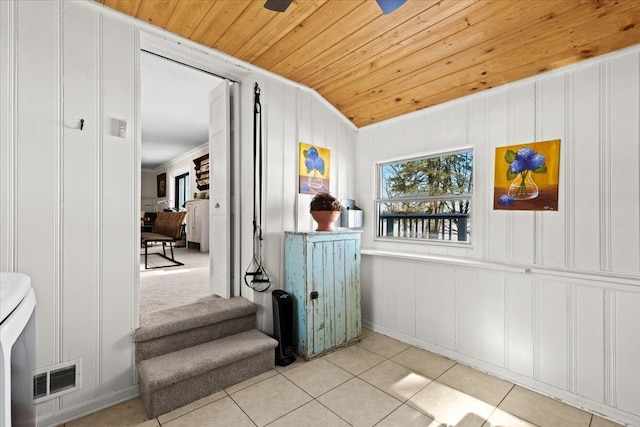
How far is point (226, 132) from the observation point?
2822mm

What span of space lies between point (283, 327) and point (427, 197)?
1903mm

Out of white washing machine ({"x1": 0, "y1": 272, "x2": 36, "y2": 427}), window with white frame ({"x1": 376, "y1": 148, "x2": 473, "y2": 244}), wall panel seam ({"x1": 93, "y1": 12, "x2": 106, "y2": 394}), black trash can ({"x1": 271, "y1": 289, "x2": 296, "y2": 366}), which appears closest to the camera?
white washing machine ({"x1": 0, "y1": 272, "x2": 36, "y2": 427})

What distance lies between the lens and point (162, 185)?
30.2 feet

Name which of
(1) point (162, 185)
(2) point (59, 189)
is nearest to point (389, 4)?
(2) point (59, 189)

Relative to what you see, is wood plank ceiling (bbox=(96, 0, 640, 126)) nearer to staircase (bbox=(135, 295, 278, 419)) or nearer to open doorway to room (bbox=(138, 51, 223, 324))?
open doorway to room (bbox=(138, 51, 223, 324))

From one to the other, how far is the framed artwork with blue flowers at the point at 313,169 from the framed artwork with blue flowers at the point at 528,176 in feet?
5.43

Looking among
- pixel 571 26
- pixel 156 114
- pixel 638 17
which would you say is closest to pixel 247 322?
pixel 571 26

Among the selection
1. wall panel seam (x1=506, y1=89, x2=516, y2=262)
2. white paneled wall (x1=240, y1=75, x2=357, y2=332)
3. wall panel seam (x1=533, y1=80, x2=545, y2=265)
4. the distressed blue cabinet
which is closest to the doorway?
white paneled wall (x1=240, y1=75, x2=357, y2=332)

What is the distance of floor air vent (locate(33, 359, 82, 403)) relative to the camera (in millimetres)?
1740

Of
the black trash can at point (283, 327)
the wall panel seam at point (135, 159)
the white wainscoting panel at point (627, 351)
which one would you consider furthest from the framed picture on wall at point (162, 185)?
the white wainscoting panel at point (627, 351)

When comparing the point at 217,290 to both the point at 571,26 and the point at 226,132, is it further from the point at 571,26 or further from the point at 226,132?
the point at 571,26

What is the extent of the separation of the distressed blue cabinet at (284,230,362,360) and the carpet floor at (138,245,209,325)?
104cm

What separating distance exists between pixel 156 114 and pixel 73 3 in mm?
3015

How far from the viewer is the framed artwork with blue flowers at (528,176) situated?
2201 mm
